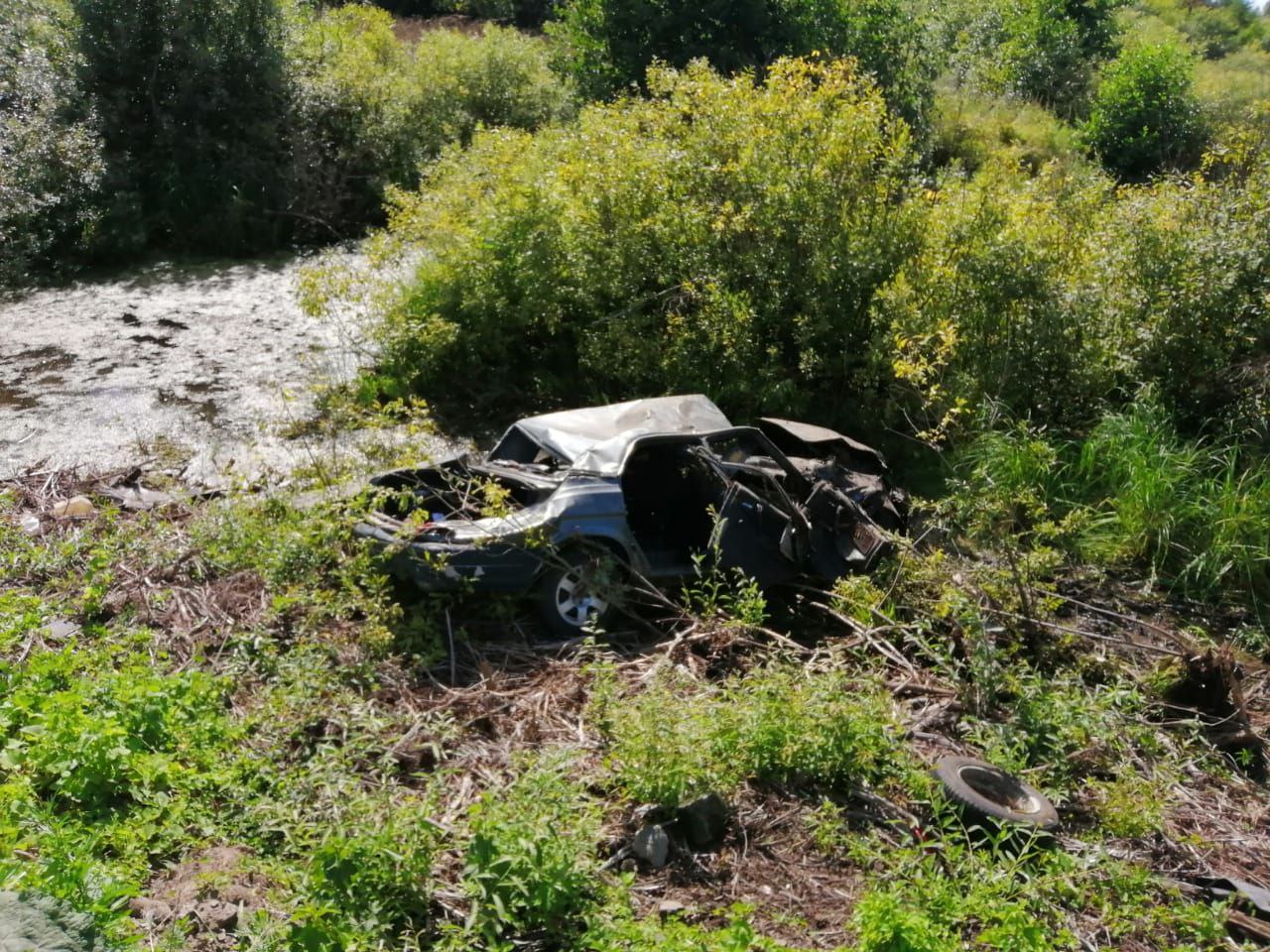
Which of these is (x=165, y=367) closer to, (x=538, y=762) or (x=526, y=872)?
(x=538, y=762)

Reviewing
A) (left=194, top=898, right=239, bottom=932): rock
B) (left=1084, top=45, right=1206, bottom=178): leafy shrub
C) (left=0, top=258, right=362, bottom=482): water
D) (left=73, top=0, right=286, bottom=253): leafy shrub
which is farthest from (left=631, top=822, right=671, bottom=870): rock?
(left=1084, top=45, right=1206, bottom=178): leafy shrub

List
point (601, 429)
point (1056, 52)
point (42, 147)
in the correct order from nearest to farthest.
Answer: point (601, 429)
point (42, 147)
point (1056, 52)

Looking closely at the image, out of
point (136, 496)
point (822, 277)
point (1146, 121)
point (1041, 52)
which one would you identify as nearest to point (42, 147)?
point (136, 496)

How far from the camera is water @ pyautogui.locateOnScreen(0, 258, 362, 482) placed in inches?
424

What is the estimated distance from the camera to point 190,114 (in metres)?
18.0

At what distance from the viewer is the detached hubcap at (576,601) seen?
23.7 ft

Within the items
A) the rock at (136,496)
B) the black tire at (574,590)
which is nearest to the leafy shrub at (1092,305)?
the black tire at (574,590)

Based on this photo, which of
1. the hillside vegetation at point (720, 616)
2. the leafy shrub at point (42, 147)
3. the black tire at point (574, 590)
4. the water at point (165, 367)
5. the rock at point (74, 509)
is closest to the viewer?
the hillside vegetation at point (720, 616)

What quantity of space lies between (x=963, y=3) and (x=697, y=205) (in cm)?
1921

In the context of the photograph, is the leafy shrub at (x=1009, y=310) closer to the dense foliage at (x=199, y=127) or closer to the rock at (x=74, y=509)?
the rock at (x=74, y=509)

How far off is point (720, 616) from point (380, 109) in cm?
1459

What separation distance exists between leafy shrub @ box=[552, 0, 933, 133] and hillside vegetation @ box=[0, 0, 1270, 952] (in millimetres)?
5509

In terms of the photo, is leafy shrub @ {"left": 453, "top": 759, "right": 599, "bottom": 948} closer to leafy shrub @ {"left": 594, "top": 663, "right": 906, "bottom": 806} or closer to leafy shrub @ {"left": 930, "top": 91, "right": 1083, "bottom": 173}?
leafy shrub @ {"left": 594, "top": 663, "right": 906, "bottom": 806}

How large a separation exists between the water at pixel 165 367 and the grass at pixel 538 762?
2657mm
